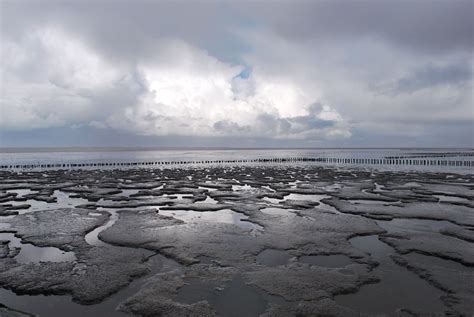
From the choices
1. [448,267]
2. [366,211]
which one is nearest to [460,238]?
[448,267]

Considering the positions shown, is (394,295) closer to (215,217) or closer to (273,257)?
(273,257)

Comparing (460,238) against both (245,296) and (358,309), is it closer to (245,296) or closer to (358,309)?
(358,309)

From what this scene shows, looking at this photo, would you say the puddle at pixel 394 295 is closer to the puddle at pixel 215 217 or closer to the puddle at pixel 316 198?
the puddle at pixel 215 217

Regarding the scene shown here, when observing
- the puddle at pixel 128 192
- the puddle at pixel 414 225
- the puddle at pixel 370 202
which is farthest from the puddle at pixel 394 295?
the puddle at pixel 128 192

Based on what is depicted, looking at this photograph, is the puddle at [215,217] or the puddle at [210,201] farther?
the puddle at [210,201]

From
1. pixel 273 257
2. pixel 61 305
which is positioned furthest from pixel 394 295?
pixel 61 305

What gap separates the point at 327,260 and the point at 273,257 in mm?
1604

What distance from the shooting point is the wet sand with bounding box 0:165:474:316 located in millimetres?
6941

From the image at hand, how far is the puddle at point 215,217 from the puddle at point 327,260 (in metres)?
3.52

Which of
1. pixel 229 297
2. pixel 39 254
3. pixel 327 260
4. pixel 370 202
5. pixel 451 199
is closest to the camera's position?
pixel 229 297

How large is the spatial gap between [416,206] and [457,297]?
40.6 feet

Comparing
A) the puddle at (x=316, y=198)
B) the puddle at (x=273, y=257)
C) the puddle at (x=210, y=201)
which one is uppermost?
the puddle at (x=210, y=201)

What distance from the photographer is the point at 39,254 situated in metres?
10.0

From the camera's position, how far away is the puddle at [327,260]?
30.6 feet
